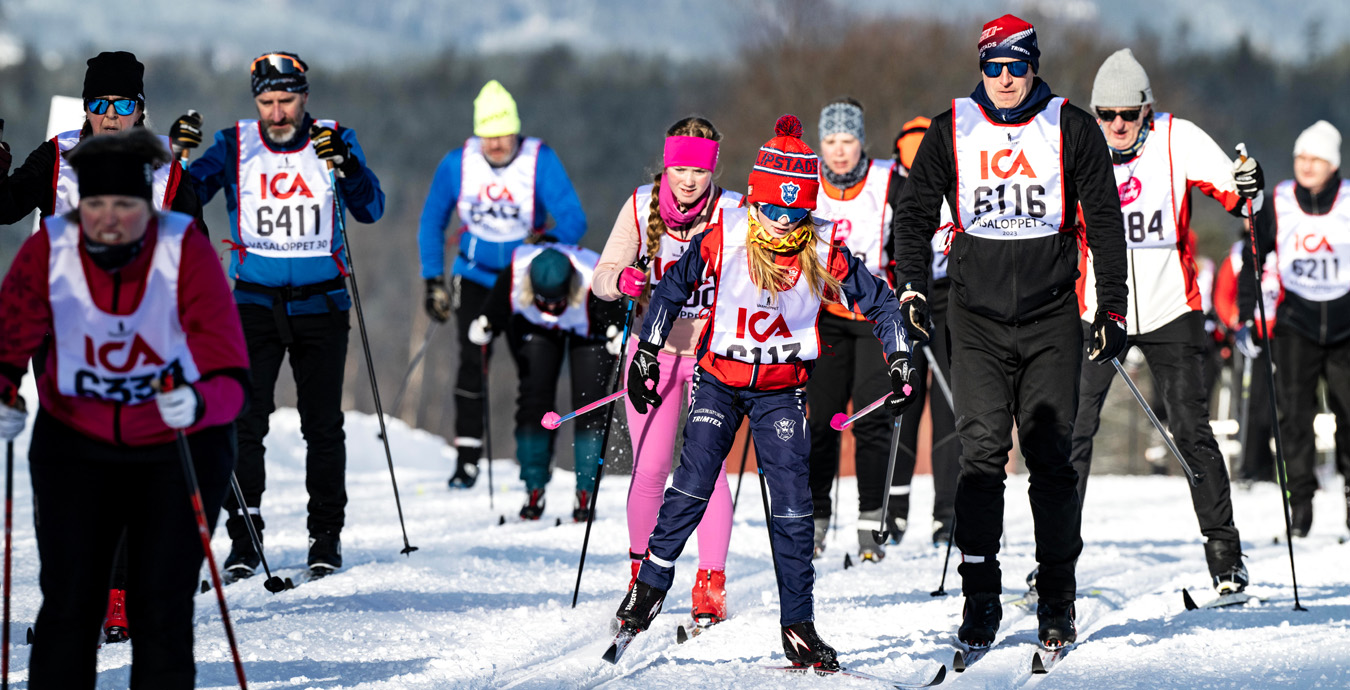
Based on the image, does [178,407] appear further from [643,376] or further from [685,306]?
[685,306]

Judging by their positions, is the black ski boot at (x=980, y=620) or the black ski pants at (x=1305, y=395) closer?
the black ski boot at (x=980, y=620)

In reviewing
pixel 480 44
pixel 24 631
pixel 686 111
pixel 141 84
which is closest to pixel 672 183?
pixel 141 84

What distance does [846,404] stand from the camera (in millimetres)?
8133

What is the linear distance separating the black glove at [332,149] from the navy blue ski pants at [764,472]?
83.3 inches

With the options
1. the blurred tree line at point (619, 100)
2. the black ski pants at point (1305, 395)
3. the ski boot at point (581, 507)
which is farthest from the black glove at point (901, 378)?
the blurred tree line at point (619, 100)

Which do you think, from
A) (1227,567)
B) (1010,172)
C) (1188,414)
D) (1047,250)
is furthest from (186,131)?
(1227,567)

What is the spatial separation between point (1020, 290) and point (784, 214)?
942 mm

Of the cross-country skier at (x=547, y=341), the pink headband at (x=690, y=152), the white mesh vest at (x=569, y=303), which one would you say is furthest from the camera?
the white mesh vest at (x=569, y=303)

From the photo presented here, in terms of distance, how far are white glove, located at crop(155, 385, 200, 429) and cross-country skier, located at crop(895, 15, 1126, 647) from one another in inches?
106

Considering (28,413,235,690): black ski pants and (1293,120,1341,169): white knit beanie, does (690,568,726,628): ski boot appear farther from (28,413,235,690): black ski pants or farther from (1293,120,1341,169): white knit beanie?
(1293,120,1341,169): white knit beanie

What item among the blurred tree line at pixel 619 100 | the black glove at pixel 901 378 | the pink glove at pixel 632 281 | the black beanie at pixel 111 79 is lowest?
the black glove at pixel 901 378

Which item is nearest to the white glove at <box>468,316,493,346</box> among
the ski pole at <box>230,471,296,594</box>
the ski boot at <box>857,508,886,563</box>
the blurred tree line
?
the ski boot at <box>857,508,886,563</box>

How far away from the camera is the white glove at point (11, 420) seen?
3.88m

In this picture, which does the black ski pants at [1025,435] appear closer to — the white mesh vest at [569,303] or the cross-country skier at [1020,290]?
the cross-country skier at [1020,290]
